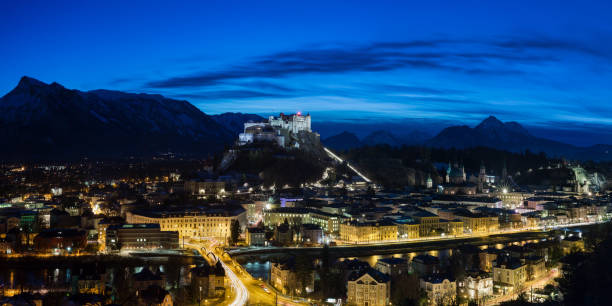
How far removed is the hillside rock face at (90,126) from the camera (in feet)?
342

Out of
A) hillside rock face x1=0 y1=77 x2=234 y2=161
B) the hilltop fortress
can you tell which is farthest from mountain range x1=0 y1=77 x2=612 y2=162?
the hilltop fortress

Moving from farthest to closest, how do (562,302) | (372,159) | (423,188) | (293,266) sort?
(372,159)
(423,188)
(293,266)
(562,302)

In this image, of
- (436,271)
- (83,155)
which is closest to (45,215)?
(436,271)

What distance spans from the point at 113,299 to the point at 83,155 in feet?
292

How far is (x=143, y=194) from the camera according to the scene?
44.7 meters

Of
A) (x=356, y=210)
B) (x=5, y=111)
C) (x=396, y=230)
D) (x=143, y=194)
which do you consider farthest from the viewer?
(x=5, y=111)

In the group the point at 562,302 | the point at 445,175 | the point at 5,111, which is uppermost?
the point at 5,111

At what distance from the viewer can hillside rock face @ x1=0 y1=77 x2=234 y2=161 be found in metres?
104

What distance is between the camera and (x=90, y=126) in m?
118

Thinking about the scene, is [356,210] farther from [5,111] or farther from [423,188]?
[5,111]

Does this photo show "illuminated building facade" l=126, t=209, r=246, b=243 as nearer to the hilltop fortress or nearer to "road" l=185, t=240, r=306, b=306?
"road" l=185, t=240, r=306, b=306

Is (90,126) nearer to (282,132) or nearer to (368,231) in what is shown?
(282,132)

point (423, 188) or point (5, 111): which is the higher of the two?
point (5, 111)

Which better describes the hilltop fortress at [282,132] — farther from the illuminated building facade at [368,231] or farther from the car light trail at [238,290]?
the car light trail at [238,290]
